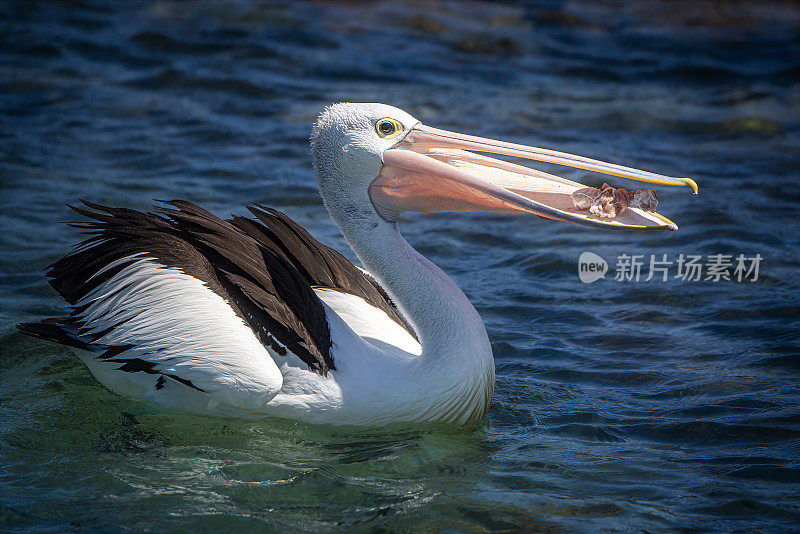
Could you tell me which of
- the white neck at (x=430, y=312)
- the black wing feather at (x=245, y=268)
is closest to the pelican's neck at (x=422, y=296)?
the white neck at (x=430, y=312)

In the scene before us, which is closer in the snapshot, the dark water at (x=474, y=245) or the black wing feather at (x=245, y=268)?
the dark water at (x=474, y=245)

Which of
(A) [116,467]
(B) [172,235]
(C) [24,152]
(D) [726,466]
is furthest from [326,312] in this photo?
(C) [24,152]

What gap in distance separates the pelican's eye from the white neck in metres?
0.27

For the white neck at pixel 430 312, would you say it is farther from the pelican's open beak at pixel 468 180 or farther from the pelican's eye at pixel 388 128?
the pelican's eye at pixel 388 128

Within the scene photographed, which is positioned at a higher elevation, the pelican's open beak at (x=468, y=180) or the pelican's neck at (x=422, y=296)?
the pelican's open beak at (x=468, y=180)

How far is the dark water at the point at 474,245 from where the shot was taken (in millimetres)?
3215

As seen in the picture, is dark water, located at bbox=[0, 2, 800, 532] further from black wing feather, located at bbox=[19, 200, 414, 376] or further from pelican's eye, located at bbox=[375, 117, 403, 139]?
pelican's eye, located at bbox=[375, 117, 403, 139]

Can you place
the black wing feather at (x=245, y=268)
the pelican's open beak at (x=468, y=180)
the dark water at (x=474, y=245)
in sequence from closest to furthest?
1. the dark water at (x=474, y=245)
2. the pelican's open beak at (x=468, y=180)
3. the black wing feather at (x=245, y=268)

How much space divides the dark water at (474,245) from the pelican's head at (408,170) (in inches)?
33.5

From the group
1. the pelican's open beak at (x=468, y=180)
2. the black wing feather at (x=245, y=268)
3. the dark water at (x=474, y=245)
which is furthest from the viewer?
the black wing feather at (x=245, y=268)

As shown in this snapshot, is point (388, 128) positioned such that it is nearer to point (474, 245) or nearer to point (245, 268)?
point (245, 268)

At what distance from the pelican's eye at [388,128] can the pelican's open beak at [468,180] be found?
48 millimetres

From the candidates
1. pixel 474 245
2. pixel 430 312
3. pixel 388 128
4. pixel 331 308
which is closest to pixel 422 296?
pixel 430 312

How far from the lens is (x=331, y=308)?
3.66 meters
